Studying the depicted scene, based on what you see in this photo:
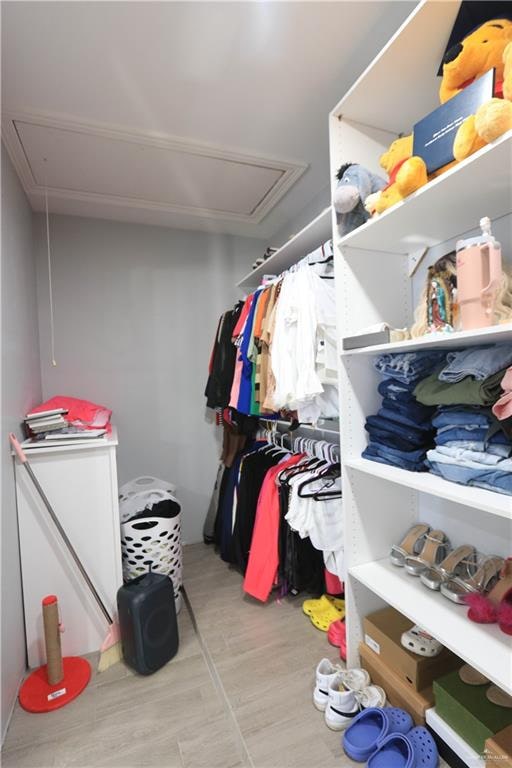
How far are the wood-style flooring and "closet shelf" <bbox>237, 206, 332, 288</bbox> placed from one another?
1.95 metres

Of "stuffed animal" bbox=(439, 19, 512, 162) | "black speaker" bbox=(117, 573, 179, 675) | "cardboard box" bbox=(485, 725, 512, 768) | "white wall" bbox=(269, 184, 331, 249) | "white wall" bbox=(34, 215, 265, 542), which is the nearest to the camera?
"stuffed animal" bbox=(439, 19, 512, 162)

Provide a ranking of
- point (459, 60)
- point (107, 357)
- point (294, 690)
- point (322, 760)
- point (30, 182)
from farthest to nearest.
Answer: point (107, 357) → point (30, 182) → point (294, 690) → point (322, 760) → point (459, 60)

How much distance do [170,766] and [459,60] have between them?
229cm

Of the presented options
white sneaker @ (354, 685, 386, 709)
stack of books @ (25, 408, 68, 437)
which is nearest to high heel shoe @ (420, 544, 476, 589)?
white sneaker @ (354, 685, 386, 709)

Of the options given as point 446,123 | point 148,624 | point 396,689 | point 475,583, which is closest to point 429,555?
point 475,583

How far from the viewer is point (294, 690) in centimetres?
146

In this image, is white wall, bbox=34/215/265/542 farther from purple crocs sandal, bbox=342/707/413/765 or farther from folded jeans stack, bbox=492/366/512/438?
folded jeans stack, bbox=492/366/512/438

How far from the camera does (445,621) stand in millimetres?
1097

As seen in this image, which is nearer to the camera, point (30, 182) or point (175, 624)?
point (175, 624)

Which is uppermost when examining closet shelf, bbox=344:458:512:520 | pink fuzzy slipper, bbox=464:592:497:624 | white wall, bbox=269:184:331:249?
white wall, bbox=269:184:331:249

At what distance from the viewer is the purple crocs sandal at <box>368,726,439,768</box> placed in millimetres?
1081

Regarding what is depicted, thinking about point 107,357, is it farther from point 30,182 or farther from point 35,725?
point 35,725

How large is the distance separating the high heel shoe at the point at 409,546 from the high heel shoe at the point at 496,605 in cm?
30

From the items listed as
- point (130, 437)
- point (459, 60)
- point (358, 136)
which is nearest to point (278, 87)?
point (358, 136)
